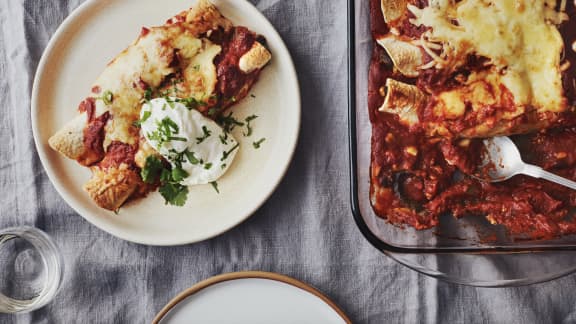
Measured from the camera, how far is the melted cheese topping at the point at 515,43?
1343mm

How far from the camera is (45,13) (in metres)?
1.72

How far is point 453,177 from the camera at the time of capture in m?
1.46

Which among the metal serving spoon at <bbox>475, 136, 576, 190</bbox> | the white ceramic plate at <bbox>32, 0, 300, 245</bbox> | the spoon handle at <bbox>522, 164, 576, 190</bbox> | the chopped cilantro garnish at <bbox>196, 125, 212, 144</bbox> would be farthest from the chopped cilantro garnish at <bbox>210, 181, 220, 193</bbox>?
the spoon handle at <bbox>522, 164, 576, 190</bbox>

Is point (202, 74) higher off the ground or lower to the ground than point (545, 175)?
higher

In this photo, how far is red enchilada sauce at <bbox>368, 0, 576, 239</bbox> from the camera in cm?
142

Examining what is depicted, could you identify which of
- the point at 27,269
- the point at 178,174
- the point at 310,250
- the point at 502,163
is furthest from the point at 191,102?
the point at 502,163

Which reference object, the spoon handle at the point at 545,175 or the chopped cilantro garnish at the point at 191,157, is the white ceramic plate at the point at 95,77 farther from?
the spoon handle at the point at 545,175

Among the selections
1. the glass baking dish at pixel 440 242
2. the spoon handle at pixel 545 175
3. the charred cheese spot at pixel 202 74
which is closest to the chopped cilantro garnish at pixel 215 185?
the charred cheese spot at pixel 202 74

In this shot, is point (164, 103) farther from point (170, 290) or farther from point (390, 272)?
point (390, 272)

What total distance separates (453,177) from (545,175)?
0.21 meters

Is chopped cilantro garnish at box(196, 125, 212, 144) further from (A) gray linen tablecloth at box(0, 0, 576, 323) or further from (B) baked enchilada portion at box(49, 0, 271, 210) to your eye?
(A) gray linen tablecloth at box(0, 0, 576, 323)

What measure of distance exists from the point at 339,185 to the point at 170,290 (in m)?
0.56

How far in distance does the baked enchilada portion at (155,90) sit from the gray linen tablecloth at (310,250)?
152 mm

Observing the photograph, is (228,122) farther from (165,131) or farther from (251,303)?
(251,303)
